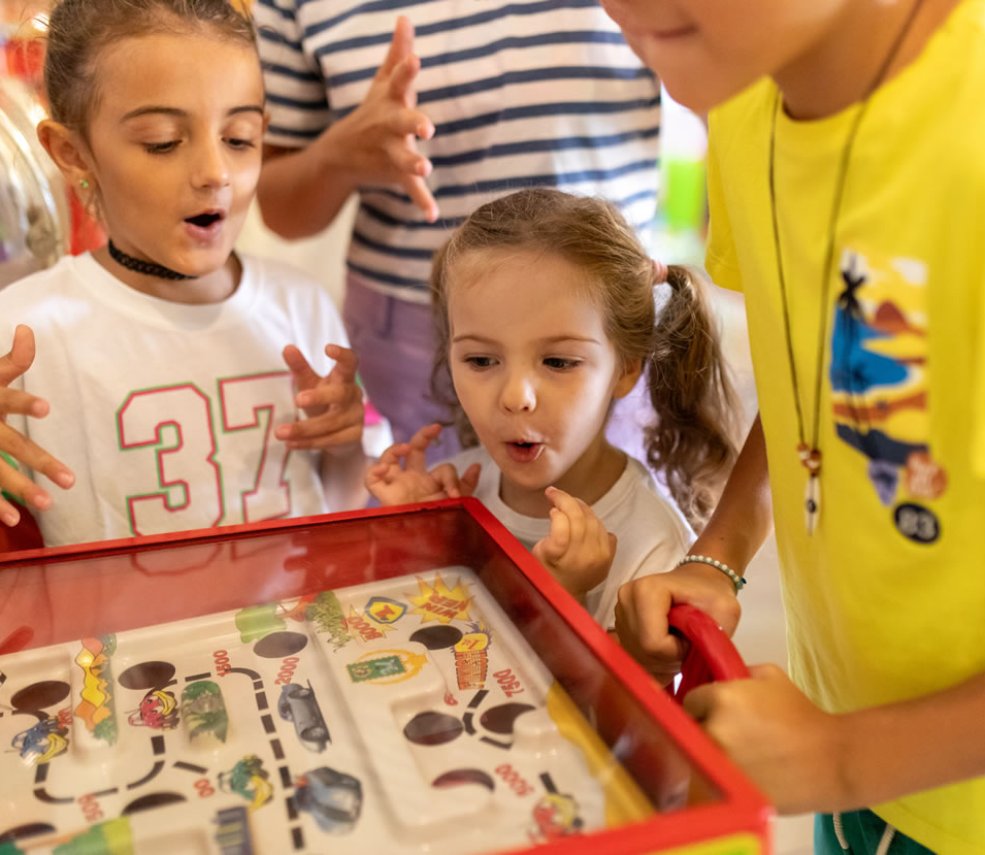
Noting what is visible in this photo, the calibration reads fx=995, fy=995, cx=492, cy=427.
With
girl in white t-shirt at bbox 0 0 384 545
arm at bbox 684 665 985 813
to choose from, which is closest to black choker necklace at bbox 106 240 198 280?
girl in white t-shirt at bbox 0 0 384 545

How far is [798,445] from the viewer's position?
604 mm

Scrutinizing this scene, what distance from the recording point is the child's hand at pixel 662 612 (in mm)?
615

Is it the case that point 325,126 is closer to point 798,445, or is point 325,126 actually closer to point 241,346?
point 241,346

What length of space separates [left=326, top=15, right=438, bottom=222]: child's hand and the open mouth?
17cm

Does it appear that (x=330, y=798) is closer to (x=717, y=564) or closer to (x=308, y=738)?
(x=308, y=738)

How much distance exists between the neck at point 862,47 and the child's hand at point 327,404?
574mm

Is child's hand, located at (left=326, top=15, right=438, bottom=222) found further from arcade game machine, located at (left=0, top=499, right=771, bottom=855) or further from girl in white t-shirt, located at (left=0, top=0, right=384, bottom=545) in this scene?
arcade game machine, located at (left=0, top=499, right=771, bottom=855)

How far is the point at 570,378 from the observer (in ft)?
2.72

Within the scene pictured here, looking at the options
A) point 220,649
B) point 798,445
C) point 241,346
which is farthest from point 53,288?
point 798,445

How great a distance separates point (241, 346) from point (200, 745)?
22.6 inches

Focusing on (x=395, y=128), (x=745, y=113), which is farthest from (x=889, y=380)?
(x=395, y=128)

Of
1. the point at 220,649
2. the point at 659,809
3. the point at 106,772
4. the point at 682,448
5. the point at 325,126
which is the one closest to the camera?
the point at 659,809

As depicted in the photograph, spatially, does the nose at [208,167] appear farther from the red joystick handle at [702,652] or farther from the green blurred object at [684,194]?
the green blurred object at [684,194]

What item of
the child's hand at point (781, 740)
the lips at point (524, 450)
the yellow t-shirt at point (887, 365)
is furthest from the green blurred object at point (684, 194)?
the child's hand at point (781, 740)
